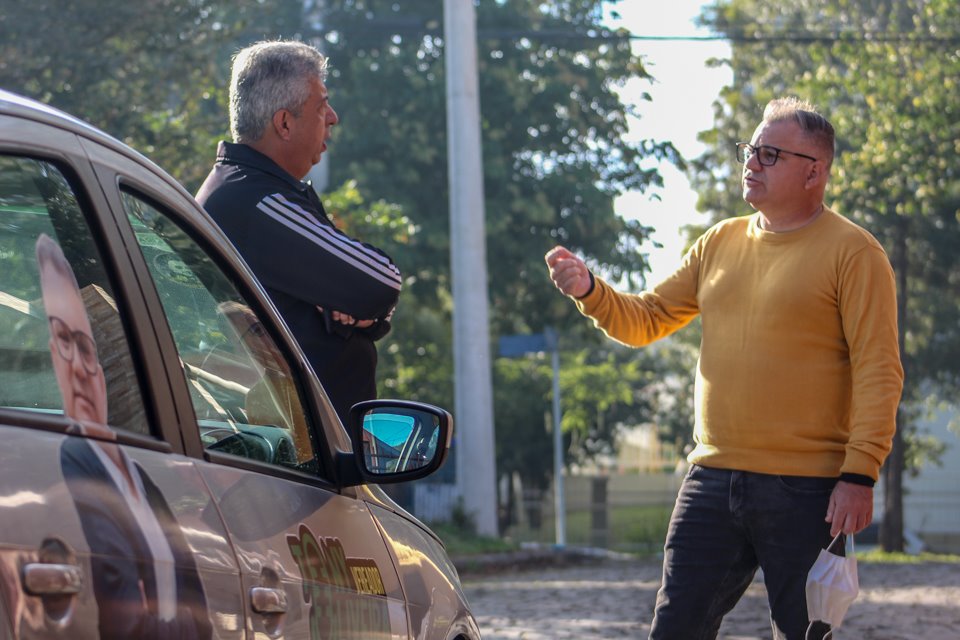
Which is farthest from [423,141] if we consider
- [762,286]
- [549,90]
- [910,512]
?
[910,512]

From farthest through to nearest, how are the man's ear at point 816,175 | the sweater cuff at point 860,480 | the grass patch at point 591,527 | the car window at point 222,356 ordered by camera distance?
the grass patch at point 591,527, the man's ear at point 816,175, the sweater cuff at point 860,480, the car window at point 222,356

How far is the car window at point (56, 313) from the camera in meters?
2.04

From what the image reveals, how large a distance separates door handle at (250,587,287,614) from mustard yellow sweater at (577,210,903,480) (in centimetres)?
206

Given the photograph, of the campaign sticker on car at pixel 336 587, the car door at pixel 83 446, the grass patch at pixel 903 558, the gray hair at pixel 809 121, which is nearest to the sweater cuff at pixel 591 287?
the gray hair at pixel 809 121

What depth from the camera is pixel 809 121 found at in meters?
4.46

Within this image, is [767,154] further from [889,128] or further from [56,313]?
[889,128]

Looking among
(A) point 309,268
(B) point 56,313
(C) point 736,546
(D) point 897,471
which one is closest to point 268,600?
(B) point 56,313

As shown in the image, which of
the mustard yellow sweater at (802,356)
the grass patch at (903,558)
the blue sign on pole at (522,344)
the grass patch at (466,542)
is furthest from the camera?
the blue sign on pole at (522,344)

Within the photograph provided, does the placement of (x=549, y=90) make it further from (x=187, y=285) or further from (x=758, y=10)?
(x=187, y=285)

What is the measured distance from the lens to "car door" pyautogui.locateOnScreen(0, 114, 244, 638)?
1.78 metres

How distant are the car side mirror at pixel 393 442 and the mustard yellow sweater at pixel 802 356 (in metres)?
1.49

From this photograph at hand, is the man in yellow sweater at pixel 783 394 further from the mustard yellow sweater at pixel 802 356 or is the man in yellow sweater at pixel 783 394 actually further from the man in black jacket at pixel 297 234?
the man in black jacket at pixel 297 234

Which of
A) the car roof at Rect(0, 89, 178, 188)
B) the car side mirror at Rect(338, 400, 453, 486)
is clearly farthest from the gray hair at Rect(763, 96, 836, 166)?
the car roof at Rect(0, 89, 178, 188)

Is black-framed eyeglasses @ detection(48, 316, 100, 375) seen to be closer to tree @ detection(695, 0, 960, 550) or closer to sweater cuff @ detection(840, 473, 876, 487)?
sweater cuff @ detection(840, 473, 876, 487)
